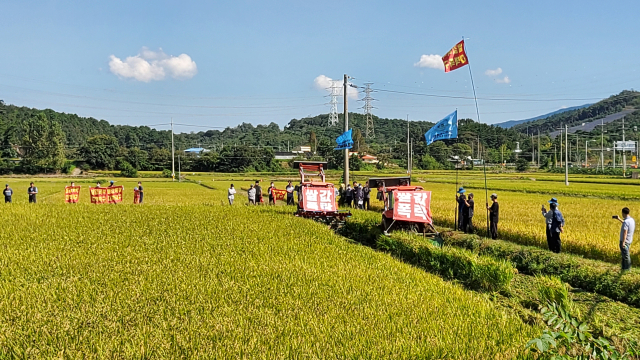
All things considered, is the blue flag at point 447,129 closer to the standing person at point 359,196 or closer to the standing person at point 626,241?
the standing person at point 359,196

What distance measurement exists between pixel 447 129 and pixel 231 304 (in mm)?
11432

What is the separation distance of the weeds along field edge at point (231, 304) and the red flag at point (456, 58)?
326 inches

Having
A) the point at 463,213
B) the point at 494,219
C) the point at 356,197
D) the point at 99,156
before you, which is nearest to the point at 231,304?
the point at 494,219

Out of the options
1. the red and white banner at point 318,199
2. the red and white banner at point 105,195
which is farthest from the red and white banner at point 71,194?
the red and white banner at point 318,199

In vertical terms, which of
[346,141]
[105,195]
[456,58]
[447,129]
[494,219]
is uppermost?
[456,58]

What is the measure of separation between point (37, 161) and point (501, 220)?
75413 millimetres

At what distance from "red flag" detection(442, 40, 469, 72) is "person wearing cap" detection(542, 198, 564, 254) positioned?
639cm

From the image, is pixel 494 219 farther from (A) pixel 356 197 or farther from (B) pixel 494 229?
(A) pixel 356 197

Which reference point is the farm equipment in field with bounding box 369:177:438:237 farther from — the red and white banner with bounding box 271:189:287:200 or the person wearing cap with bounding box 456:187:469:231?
the red and white banner with bounding box 271:189:287:200

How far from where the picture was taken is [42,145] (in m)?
73.2

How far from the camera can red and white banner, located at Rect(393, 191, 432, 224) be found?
13414mm

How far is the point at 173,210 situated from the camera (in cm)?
1930

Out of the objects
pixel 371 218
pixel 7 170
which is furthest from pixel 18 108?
pixel 371 218

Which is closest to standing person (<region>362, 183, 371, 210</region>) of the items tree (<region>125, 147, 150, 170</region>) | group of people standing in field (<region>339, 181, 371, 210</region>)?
group of people standing in field (<region>339, 181, 371, 210</region>)
